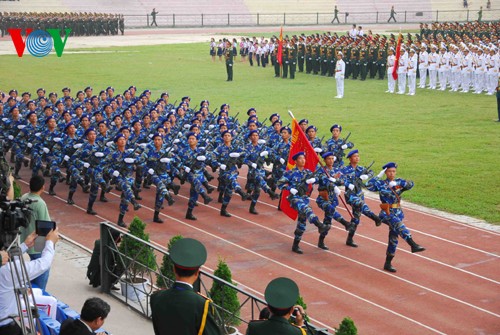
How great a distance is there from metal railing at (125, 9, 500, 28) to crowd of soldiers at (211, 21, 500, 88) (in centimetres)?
2636

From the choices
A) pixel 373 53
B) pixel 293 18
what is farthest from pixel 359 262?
pixel 293 18

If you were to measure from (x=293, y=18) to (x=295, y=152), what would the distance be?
193ft

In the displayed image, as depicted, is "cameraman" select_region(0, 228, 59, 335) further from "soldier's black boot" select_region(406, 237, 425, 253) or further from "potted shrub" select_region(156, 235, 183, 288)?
"soldier's black boot" select_region(406, 237, 425, 253)

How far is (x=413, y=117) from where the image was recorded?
2845cm

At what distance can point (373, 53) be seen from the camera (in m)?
39.1

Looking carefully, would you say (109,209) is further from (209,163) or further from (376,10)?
(376,10)

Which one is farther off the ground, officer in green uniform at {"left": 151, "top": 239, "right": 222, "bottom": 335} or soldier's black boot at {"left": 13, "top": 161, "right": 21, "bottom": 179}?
officer in green uniform at {"left": 151, "top": 239, "right": 222, "bottom": 335}

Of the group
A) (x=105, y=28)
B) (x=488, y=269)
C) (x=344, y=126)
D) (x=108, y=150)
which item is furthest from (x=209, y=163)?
(x=105, y=28)

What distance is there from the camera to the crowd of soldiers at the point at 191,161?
49.1ft

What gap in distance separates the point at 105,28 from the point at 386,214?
177 feet

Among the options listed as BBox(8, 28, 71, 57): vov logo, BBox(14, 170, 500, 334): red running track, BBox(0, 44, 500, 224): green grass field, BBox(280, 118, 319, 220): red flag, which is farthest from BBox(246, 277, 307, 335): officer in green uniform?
BBox(8, 28, 71, 57): vov logo

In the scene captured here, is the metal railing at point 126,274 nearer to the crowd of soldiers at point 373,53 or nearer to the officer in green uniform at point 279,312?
the officer in green uniform at point 279,312

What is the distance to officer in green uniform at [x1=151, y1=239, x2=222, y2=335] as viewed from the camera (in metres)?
6.21

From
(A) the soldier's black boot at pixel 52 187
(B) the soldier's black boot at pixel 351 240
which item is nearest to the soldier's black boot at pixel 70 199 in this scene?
(A) the soldier's black boot at pixel 52 187
